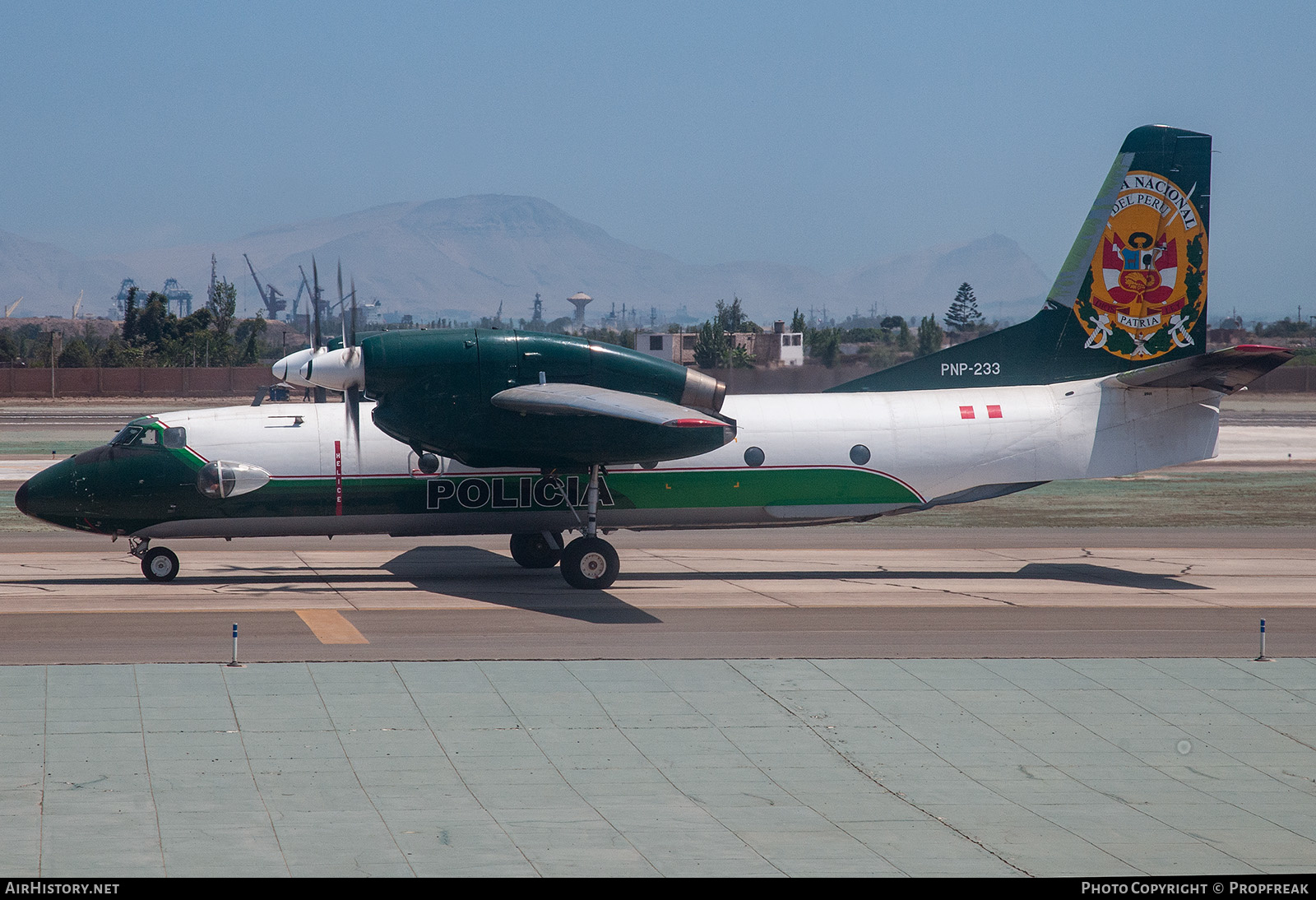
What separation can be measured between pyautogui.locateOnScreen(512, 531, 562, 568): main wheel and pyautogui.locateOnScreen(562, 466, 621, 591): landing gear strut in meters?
2.55

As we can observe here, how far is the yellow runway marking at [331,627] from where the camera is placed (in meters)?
18.0

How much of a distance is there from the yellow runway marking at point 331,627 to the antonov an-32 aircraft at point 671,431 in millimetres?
3592

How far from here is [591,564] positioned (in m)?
22.7

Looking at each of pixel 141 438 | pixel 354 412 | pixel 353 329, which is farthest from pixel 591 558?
pixel 141 438

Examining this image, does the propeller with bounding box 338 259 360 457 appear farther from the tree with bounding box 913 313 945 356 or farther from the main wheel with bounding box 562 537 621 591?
the tree with bounding box 913 313 945 356

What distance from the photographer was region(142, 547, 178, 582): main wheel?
2300 centimetres

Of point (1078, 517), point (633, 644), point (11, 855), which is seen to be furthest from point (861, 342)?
point (11, 855)

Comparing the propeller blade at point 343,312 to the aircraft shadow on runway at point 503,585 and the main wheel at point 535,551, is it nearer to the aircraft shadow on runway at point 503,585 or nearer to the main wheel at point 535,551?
the aircraft shadow on runway at point 503,585

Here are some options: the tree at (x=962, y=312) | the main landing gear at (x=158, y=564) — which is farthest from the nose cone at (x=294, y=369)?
the tree at (x=962, y=312)

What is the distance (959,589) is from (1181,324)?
26.4ft

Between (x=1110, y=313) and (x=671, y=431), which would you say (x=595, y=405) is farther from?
(x=1110, y=313)

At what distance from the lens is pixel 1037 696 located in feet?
49.4

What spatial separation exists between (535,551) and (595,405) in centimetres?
571

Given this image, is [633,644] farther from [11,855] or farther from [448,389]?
[11,855]
